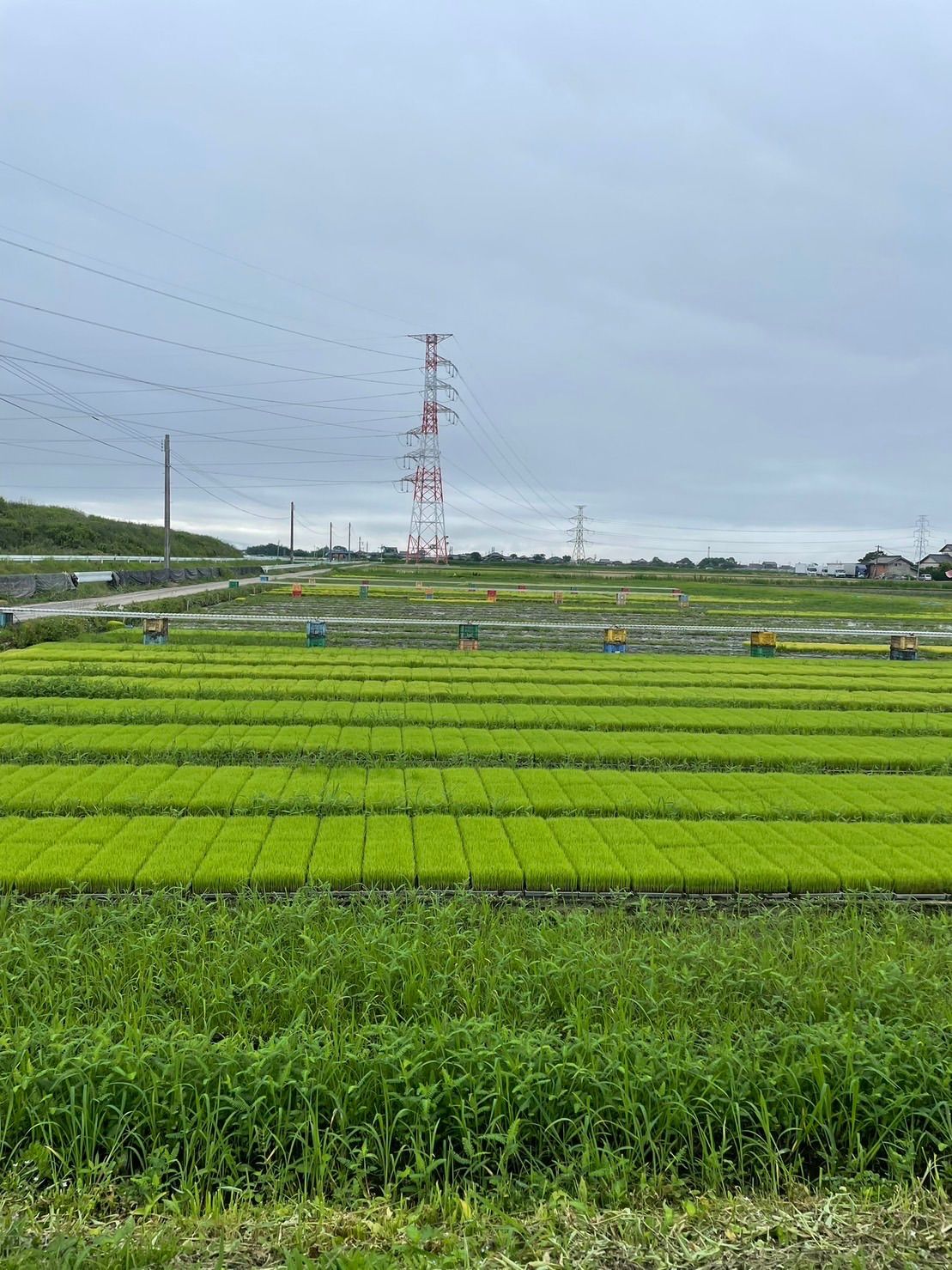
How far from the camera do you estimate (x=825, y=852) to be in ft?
26.7

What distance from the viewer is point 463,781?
404 inches

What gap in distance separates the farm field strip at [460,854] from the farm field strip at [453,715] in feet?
16.7

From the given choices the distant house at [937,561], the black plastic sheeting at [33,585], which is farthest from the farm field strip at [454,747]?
the distant house at [937,561]

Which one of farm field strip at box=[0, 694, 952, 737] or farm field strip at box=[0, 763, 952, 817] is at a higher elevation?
farm field strip at box=[0, 694, 952, 737]

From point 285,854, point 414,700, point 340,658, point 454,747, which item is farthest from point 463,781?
point 340,658

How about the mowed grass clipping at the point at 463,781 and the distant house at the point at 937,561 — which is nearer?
the mowed grass clipping at the point at 463,781

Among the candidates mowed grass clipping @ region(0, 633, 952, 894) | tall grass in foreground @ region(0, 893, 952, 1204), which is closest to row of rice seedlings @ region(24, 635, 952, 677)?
mowed grass clipping @ region(0, 633, 952, 894)

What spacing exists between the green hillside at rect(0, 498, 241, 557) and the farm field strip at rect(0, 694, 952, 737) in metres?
54.1

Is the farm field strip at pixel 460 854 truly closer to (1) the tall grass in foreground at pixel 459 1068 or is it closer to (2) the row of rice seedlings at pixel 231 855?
(2) the row of rice seedlings at pixel 231 855

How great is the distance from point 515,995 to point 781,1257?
2069 mm

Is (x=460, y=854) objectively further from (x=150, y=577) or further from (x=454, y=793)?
(x=150, y=577)

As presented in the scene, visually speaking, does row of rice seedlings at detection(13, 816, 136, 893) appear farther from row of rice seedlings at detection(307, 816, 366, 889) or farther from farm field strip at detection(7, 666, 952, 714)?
farm field strip at detection(7, 666, 952, 714)

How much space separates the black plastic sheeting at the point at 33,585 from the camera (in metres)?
34.1

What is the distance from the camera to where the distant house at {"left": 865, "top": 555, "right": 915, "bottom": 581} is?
372 feet
